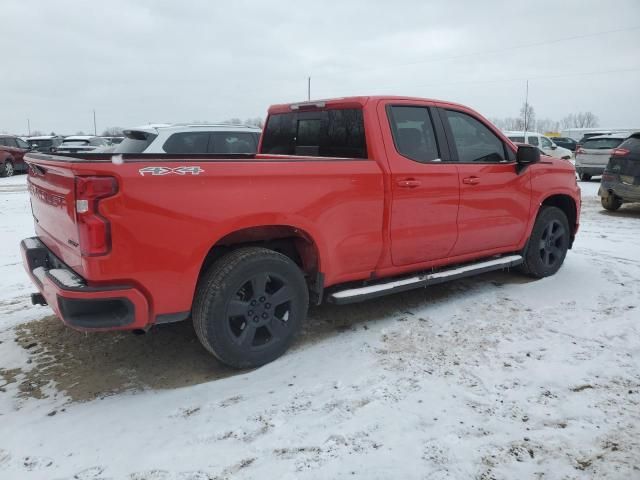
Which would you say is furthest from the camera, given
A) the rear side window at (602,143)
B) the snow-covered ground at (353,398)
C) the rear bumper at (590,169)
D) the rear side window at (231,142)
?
the rear bumper at (590,169)

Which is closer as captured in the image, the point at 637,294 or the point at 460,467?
the point at 460,467

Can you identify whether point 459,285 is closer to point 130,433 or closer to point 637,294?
point 637,294

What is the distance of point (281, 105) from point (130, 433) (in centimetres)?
334

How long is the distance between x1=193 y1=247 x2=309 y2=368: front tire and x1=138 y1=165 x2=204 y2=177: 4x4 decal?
650 mm

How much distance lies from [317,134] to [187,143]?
4.00m

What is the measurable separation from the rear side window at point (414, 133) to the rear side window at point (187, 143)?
4.52 m

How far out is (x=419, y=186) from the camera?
4125mm

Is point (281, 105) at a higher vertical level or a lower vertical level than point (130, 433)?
higher

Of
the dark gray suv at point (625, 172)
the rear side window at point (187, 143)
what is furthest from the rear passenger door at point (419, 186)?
the dark gray suv at point (625, 172)

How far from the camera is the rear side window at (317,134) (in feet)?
13.4

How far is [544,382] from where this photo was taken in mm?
3254

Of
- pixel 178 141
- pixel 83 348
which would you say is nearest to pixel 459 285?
pixel 83 348

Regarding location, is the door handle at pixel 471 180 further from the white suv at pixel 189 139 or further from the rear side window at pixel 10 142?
the rear side window at pixel 10 142

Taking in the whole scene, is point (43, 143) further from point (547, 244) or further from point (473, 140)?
point (547, 244)
